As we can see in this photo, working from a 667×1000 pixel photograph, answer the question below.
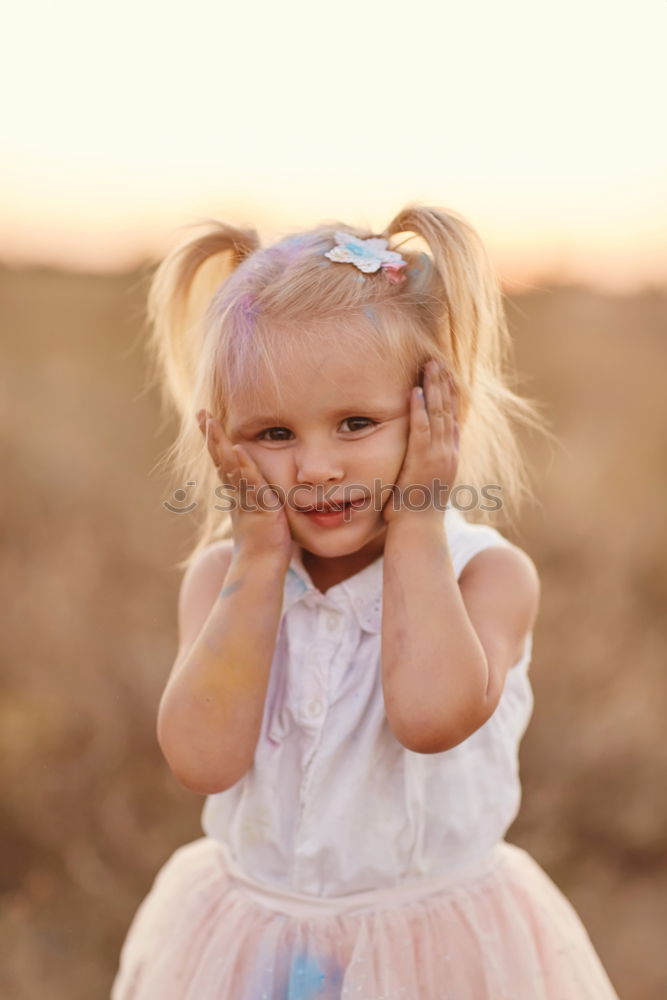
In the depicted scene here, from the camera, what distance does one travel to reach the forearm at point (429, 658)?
5.72 feet

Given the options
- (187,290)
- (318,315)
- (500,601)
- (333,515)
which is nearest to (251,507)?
(333,515)

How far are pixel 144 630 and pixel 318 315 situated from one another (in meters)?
3.36

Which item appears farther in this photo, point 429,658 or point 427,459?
point 427,459

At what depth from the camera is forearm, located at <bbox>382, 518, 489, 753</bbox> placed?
1.74 metres

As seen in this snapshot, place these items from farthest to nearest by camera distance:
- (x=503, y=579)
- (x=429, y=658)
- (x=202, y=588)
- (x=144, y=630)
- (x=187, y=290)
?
(x=144, y=630), (x=187, y=290), (x=202, y=588), (x=503, y=579), (x=429, y=658)

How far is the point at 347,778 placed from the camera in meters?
1.93

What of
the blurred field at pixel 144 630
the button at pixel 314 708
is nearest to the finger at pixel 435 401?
the button at pixel 314 708

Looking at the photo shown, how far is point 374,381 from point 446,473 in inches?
8.5

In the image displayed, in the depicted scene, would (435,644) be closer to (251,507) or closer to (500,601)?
(500,601)

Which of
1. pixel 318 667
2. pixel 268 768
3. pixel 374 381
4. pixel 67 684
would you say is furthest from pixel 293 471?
pixel 67 684

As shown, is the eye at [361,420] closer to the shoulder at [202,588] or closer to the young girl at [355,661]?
the young girl at [355,661]

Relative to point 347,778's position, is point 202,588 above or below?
above

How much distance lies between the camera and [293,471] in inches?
73.3

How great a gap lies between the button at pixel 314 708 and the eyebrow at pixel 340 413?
0.52 meters
